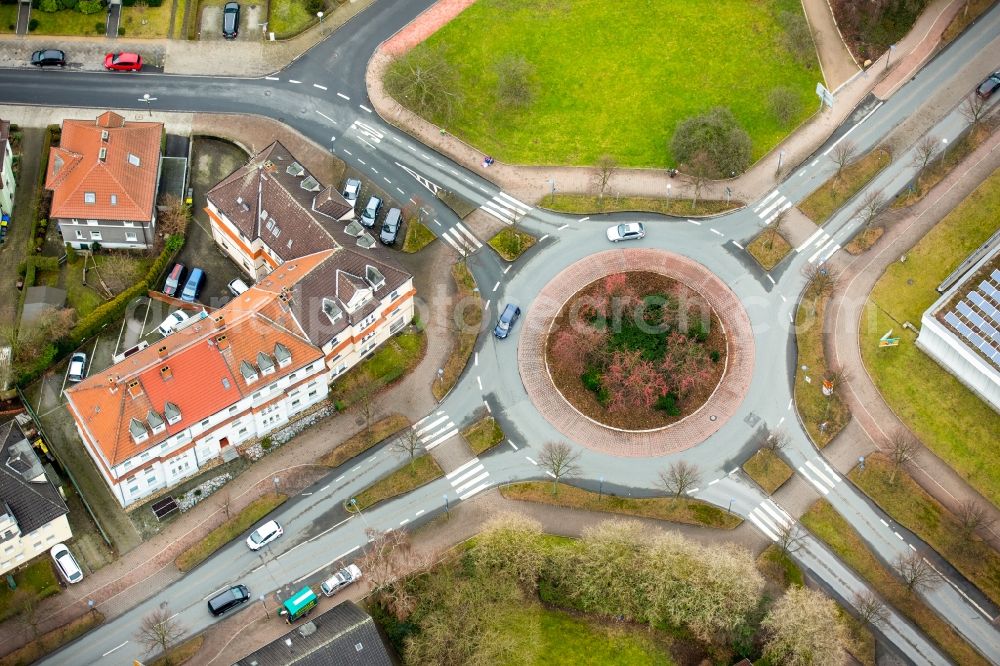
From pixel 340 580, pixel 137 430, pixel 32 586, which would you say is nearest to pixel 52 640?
pixel 32 586

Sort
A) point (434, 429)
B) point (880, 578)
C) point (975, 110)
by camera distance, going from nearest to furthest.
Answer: point (880, 578) → point (434, 429) → point (975, 110)

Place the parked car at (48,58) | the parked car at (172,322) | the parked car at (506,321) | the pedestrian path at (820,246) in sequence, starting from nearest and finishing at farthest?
the parked car at (172,322) → the parked car at (506,321) → the pedestrian path at (820,246) → the parked car at (48,58)

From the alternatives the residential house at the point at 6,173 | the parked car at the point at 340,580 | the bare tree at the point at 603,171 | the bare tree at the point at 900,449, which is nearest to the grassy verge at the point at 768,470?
the bare tree at the point at 900,449

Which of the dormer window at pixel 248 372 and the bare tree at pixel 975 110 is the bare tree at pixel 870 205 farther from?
the dormer window at pixel 248 372

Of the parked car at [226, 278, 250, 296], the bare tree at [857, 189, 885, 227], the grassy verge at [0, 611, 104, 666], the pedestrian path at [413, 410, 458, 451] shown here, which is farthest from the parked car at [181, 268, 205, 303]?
the bare tree at [857, 189, 885, 227]

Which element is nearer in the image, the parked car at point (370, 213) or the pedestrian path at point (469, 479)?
the pedestrian path at point (469, 479)

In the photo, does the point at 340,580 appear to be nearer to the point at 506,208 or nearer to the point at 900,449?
the point at 506,208

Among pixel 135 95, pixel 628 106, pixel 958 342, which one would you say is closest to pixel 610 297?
pixel 628 106
